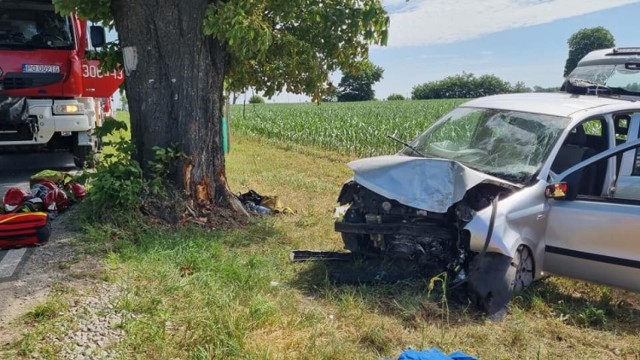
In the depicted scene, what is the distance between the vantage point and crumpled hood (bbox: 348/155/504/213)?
4.33 metres

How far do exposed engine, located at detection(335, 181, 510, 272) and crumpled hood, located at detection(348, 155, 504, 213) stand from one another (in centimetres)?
14

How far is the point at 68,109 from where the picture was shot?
29.3ft

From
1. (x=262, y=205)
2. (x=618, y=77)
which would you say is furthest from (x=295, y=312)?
(x=618, y=77)

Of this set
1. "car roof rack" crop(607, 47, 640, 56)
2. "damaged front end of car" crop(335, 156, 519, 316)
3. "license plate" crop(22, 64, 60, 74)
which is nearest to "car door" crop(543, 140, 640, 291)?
"damaged front end of car" crop(335, 156, 519, 316)

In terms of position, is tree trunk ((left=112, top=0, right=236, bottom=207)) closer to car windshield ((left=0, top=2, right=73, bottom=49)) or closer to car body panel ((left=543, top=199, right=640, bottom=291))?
car windshield ((left=0, top=2, right=73, bottom=49))

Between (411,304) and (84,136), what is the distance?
7351mm

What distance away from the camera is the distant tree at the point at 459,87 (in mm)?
76438

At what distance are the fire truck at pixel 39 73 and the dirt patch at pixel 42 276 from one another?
12.7ft

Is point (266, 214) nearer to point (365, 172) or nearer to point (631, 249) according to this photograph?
point (365, 172)

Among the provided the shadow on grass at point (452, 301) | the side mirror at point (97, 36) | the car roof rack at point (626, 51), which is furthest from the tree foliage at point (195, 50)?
the car roof rack at point (626, 51)

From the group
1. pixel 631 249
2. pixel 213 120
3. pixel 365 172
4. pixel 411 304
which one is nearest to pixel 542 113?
pixel 631 249

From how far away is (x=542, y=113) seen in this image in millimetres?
5004

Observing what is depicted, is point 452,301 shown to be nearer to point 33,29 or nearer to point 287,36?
point 287,36

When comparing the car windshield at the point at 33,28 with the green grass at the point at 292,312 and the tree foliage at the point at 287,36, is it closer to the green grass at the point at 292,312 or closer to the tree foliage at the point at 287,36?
the tree foliage at the point at 287,36
